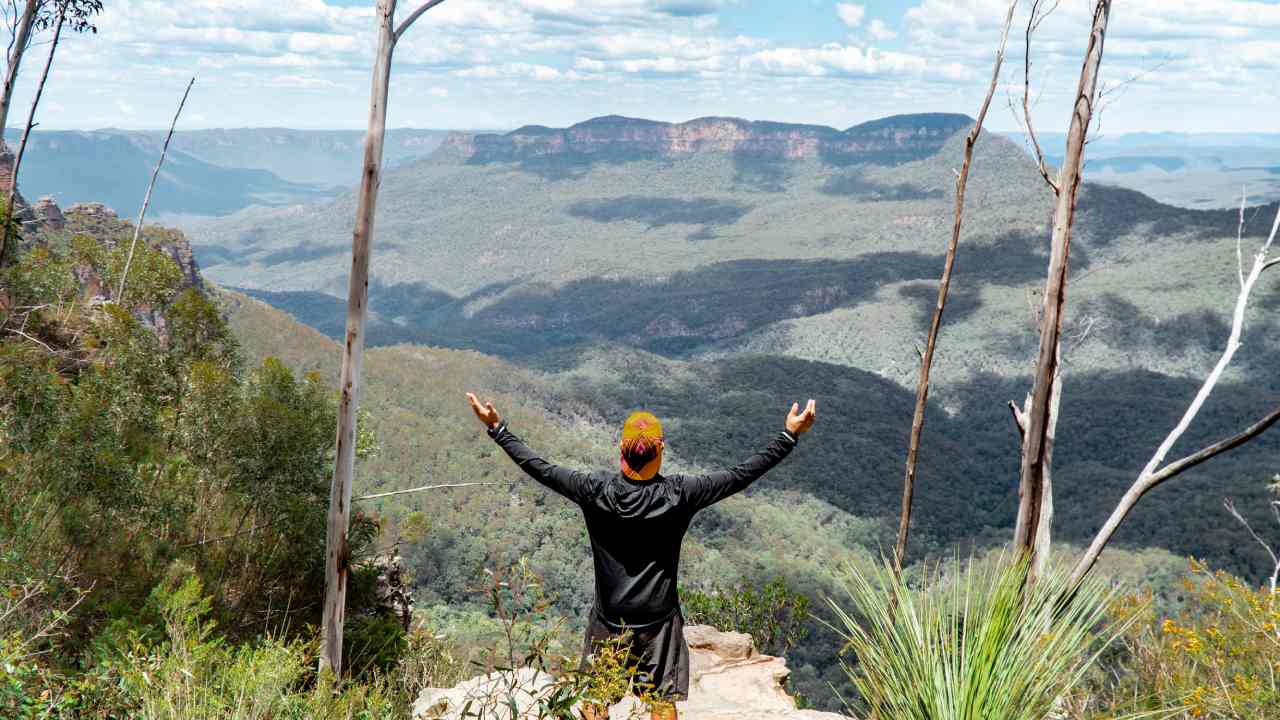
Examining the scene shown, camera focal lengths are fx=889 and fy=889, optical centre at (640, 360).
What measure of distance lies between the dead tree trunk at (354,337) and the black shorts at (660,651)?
284cm

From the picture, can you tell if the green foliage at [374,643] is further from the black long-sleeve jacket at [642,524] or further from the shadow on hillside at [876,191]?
the shadow on hillside at [876,191]

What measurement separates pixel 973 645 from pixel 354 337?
14.5ft

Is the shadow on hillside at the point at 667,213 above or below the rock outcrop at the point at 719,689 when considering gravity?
below

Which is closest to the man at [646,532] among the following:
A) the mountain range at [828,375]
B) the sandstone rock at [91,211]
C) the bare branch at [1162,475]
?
the mountain range at [828,375]

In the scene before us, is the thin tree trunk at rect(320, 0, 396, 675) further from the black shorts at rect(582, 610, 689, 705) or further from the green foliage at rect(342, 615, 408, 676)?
the green foliage at rect(342, 615, 408, 676)

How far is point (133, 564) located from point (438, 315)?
151m

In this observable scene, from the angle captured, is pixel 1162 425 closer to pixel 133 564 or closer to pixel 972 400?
pixel 972 400

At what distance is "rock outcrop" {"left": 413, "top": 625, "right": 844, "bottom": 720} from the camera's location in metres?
4.09

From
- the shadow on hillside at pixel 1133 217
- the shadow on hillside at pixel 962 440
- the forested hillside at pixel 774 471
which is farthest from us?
the shadow on hillside at pixel 1133 217

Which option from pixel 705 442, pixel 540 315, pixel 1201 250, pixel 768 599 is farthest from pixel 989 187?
pixel 768 599

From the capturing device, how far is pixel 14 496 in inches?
280

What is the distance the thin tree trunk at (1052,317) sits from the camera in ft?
14.0

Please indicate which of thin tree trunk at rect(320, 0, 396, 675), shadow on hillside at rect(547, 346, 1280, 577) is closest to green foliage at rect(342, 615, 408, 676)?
thin tree trunk at rect(320, 0, 396, 675)

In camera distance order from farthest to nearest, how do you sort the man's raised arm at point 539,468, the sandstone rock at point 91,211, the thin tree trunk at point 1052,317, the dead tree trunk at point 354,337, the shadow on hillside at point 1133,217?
the shadow on hillside at point 1133,217 < the sandstone rock at point 91,211 < the dead tree trunk at point 354,337 < the thin tree trunk at point 1052,317 < the man's raised arm at point 539,468
